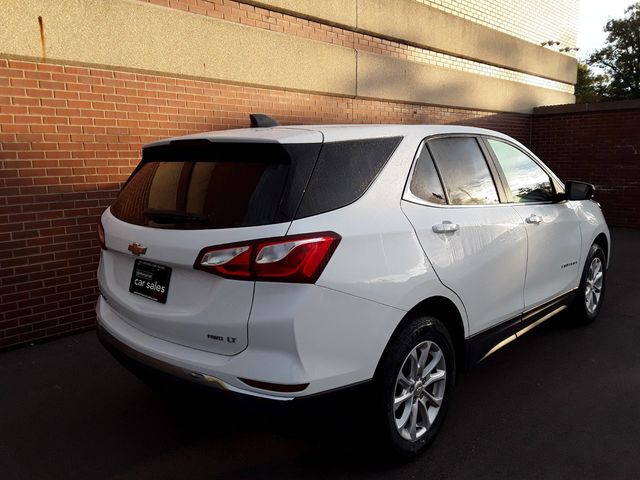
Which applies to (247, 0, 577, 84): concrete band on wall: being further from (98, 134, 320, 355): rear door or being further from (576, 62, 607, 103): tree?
(576, 62, 607, 103): tree

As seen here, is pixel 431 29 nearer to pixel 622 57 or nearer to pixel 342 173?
pixel 342 173

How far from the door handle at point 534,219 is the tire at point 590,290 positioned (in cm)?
117

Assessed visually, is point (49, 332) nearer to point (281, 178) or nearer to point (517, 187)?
point (281, 178)

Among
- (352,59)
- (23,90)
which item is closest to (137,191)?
(23,90)

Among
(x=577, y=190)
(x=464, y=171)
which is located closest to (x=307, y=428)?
(x=464, y=171)

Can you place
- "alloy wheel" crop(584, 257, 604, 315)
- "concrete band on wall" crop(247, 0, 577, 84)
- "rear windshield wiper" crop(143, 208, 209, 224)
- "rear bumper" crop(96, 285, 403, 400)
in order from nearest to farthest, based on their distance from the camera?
"rear bumper" crop(96, 285, 403, 400)
"rear windshield wiper" crop(143, 208, 209, 224)
"alloy wheel" crop(584, 257, 604, 315)
"concrete band on wall" crop(247, 0, 577, 84)

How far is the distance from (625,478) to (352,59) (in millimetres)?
6146

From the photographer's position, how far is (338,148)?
2.59 meters

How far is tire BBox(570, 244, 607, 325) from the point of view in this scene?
477 centimetres

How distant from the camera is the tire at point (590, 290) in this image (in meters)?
4.77

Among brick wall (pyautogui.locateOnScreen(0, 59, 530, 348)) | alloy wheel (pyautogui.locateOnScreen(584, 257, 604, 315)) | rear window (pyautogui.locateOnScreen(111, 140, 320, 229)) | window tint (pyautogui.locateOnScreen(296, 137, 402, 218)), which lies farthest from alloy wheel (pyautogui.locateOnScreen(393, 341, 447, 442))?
brick wall (pyautogui.locateOnScreen(0, 59, 530, 348))

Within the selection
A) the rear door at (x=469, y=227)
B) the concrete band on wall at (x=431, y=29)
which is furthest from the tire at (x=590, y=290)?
the concrete band on wall at (x=431, y=29)

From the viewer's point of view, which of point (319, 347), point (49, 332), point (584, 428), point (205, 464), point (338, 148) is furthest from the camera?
point (49, 332)

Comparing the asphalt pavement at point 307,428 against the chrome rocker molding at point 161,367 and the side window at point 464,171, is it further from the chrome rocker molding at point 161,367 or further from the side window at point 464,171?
the side window at point 464,171
